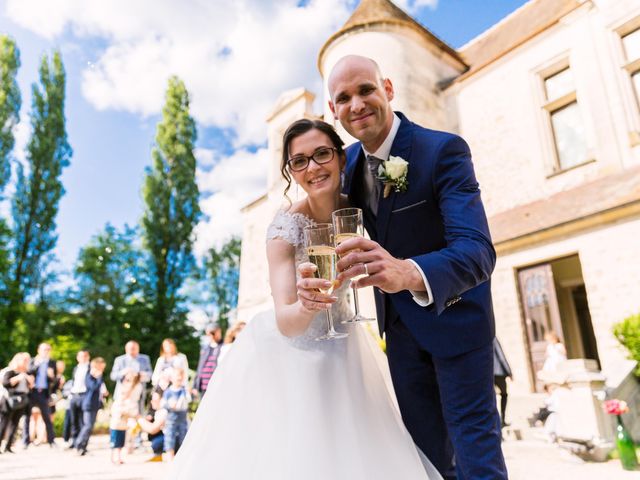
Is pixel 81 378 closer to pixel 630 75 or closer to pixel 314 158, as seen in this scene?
pixel 314 158

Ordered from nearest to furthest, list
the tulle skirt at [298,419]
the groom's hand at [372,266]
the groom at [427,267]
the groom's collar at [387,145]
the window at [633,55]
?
the groom's hand at [372,266]
the groom at [427,267]
the tulle skirt at [298,419]
the groom's collar at [387,145]
the window at [633,55]

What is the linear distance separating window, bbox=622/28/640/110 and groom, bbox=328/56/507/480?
11038mm

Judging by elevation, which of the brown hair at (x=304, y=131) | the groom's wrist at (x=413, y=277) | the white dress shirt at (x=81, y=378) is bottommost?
the white dress shirt at (x=81, y=378)

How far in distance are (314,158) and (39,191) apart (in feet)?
83.7

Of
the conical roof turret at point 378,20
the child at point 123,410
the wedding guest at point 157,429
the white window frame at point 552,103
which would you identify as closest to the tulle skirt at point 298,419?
the wedding guest at point 157,429

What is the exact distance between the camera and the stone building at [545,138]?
8977 millimetres

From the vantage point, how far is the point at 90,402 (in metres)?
8.98

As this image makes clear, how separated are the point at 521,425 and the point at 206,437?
7.65 m

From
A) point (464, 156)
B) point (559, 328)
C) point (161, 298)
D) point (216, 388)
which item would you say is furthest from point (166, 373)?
point (161, 298)

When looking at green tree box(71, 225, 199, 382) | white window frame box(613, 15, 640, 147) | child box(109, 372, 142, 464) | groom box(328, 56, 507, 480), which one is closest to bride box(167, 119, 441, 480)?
groom box(328, 56, 507, 480)

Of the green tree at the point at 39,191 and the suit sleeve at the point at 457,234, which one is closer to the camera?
the suit sleeve at the point at 457,234

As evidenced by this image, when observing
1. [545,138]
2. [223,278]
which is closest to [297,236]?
[545,138]

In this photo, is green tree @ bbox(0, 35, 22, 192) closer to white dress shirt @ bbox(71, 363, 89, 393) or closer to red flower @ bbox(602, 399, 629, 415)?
white dress shirt @ bbox(71, 363, 89, 393)

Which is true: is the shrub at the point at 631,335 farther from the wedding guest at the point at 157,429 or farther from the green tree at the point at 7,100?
the green tree at the point at 7,100
